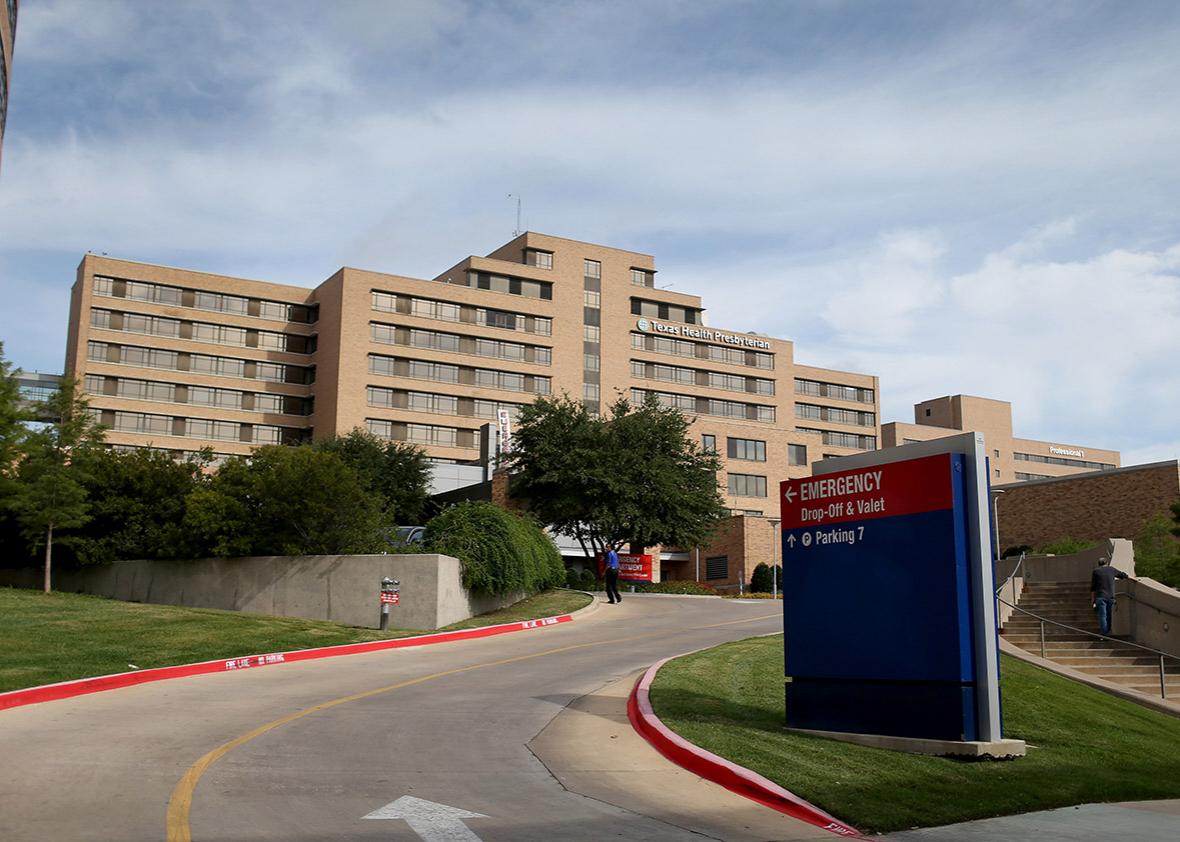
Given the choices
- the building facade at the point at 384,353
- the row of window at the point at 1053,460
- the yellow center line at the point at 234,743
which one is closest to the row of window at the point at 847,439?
the building facade at the point at 384,353

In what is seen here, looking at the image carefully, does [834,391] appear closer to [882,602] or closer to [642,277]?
[642,277]

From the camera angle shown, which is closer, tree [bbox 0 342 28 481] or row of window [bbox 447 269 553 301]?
tree [bbox 0 342 28 481]

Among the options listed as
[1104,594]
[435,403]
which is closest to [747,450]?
[435,403]

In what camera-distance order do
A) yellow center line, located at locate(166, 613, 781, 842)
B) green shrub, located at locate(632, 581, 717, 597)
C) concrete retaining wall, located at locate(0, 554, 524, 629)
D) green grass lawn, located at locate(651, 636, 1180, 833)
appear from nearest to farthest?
yellow center line, located at locate(166, 613, 781, 842)
green grass lawn, located at locate(651, 636, 1180, 833)
concrete retaining wall, located at locate(0, 554, 524, 629)
green shrub, located at locate(632, 581, 717, 597)

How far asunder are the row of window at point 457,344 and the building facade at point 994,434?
5311cm

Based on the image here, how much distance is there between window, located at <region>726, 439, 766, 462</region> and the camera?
291 feet

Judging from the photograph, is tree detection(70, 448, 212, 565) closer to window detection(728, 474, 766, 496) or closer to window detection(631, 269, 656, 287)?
window detection(728, 474, 766, 496)

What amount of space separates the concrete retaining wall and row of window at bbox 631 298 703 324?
2999 inches

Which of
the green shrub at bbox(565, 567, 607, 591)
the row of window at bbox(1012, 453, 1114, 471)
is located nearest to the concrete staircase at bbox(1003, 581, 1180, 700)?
the green shrub at bbox(565, 567, 607, 591)

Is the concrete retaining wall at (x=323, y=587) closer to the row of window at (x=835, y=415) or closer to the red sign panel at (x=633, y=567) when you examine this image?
the red sign panel at (x=633, y=567)

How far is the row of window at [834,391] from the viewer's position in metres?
122

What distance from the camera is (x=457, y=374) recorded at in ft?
314

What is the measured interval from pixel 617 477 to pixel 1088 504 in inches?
788

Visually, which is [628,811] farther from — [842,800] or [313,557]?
[313,557]
